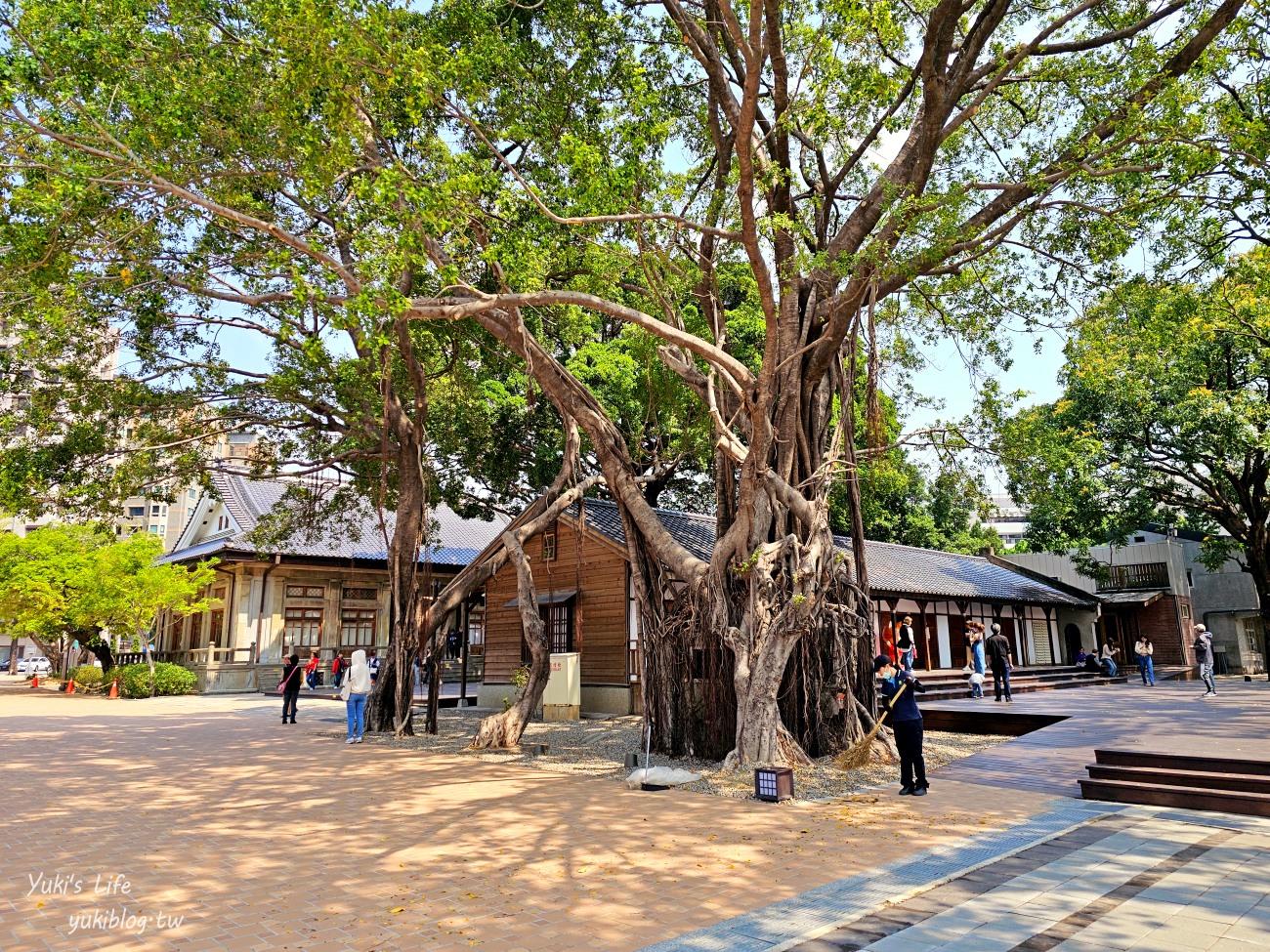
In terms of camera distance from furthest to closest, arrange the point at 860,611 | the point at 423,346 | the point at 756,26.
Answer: the point at 423,346 < the point at 860,611 < the point at 756,26

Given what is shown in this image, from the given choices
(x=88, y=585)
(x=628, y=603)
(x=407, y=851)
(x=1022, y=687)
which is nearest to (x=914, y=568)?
(x=1022, y=687)

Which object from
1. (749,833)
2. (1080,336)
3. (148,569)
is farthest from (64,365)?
(1080,336)

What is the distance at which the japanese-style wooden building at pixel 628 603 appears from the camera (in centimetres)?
1827

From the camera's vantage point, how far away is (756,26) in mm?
7652

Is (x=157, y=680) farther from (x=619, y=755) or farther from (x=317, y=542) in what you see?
(x=619, y=755)

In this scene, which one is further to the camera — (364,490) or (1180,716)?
(364,490)

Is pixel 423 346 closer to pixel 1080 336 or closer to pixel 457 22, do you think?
pixel 457 22

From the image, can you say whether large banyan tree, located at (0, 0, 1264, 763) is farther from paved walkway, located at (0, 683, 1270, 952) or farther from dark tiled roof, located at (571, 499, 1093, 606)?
dark tiled roof, located at (571, 499, 1093, 606)

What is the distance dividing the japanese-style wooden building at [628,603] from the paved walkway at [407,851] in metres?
5.97

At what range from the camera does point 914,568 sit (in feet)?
82.3

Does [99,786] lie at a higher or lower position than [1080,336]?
lower

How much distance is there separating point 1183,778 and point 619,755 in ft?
23.4

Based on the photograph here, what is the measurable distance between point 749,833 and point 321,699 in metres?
20.2

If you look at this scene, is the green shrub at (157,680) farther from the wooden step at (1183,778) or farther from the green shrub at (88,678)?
the wooden step at (1183,778)
